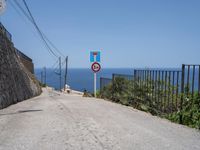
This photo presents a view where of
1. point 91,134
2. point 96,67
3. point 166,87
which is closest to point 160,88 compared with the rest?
point 166,87

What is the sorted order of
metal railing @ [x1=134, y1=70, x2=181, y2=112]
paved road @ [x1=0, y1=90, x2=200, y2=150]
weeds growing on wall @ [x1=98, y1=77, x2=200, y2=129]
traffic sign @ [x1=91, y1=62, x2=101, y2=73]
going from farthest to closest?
traffic sign @ [x1=91, y1=62, x2=101, y2=73] → metal railing @ [x1=134, y1=70, x2=181, y2=112] → weeds growing on wall @ [x1=98, y1=77, x2=200, y2=129] → paved road @ [x1=0, y1=90, x2=200, y2=150]

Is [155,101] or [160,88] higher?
[160,88]

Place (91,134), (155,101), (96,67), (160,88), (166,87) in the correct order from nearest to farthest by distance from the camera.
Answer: (91,134) < (166,87) < (160,88) < (155,101) < (96,67)

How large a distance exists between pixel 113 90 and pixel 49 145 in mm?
8817

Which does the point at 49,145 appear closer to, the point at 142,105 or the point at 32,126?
the point at 32,126

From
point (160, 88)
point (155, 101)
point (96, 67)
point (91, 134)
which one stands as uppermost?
point (96, 67)

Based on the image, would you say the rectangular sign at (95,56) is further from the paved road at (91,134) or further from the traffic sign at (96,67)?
the paved road at (91,134)

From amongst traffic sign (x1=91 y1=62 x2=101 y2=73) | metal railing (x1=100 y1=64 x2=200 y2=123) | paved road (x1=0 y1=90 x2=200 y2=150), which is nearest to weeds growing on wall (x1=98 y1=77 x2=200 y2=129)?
metal railing (x1=100 y1=64 x2=200 y2=123)

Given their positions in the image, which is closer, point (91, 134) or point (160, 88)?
point (91, 134)

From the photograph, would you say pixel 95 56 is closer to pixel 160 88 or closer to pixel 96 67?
pixel 96 67

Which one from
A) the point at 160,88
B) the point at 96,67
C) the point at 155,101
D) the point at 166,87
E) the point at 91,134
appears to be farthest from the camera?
the point at 96,67

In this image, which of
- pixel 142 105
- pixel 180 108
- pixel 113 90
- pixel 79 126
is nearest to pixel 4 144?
pixel 79 126

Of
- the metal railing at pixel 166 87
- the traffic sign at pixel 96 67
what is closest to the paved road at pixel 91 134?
the metal railing at pixel 166 87

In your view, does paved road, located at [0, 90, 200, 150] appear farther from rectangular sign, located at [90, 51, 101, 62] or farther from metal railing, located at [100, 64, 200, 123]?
rectangular sign, located at [90, 51, 101, 62]
